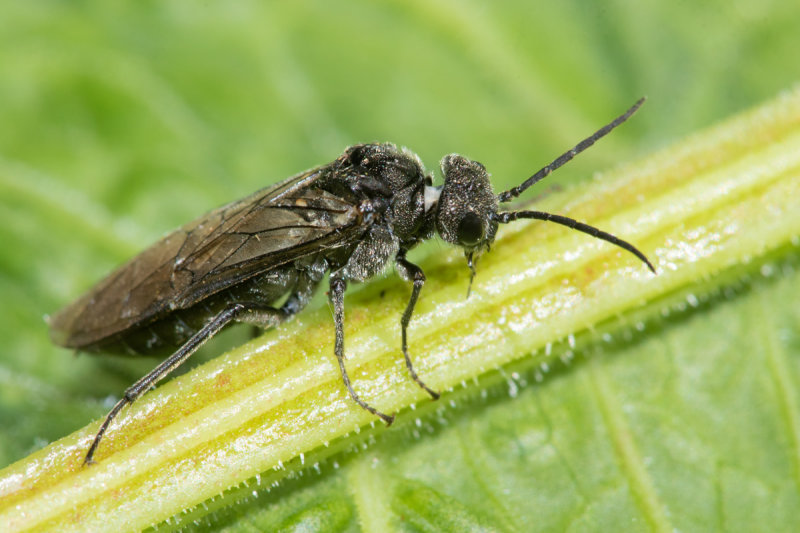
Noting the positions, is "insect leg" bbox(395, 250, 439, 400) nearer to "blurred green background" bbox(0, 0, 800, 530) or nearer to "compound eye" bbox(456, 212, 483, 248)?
"compound eye" bbox(456, 212, 483, 248)

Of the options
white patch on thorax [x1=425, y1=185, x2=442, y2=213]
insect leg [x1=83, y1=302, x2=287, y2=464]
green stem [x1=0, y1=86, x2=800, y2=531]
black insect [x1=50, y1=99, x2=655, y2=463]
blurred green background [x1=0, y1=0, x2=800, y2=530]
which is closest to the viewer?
green stem [x1=0, y1=86, x2=800, y2=531]

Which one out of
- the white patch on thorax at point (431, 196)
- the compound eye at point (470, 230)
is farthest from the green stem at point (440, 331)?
the white patch on thorax at point (431, 196)

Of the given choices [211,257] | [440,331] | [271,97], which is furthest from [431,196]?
[271,97]

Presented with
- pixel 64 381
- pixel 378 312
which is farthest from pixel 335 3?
pixel 64 381

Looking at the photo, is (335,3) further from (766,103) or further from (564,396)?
(564,396)

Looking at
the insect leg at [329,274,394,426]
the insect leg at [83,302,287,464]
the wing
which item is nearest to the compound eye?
the wing
